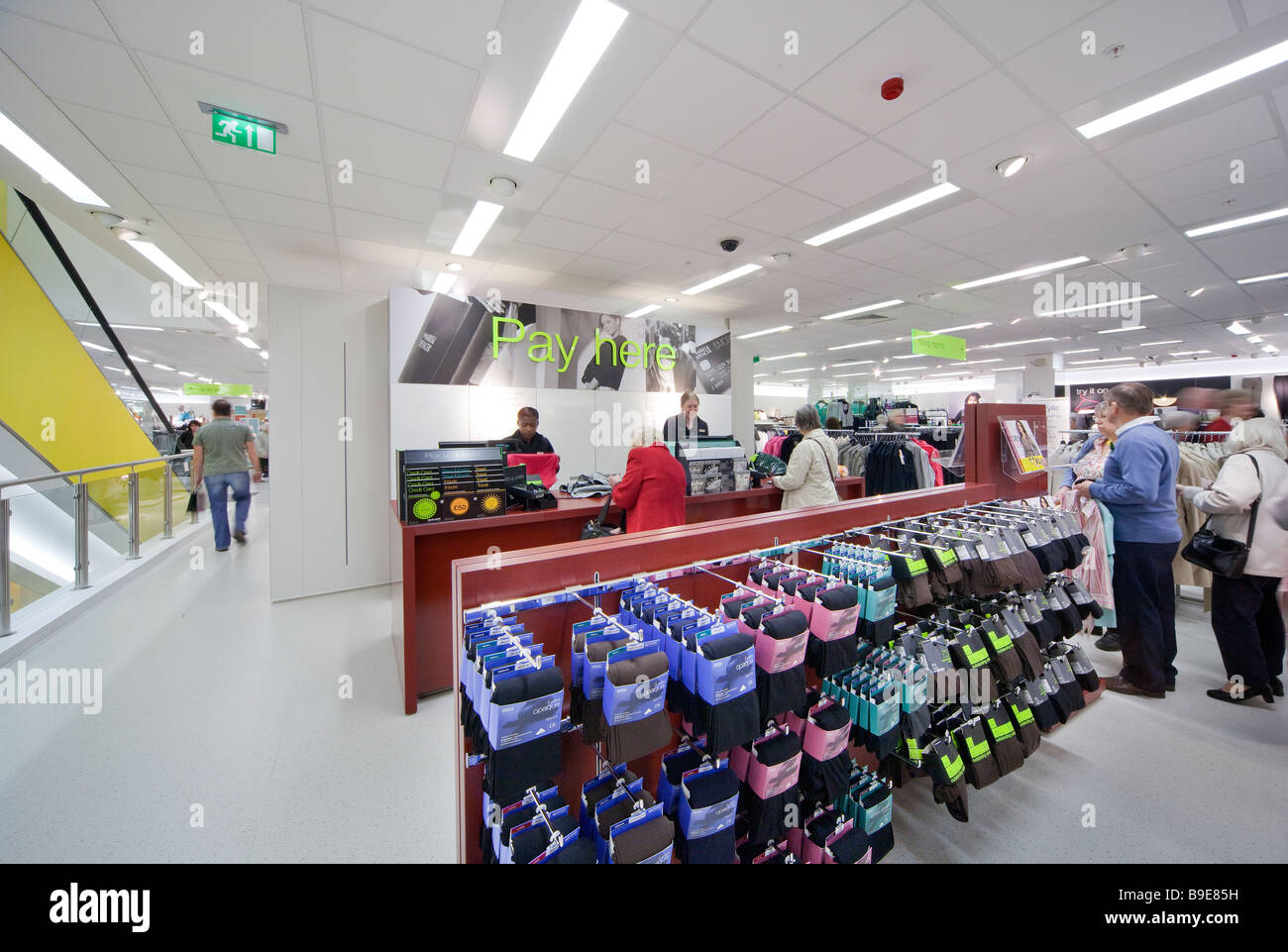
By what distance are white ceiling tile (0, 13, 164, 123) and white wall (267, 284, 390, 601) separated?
162 centimetres

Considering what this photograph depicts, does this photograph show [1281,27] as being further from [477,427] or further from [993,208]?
[477,427]

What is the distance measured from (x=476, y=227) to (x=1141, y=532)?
5491mm

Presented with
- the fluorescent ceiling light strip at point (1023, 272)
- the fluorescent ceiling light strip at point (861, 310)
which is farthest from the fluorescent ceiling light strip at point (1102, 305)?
the fluorescent ceiling light strip at point (861, 310)

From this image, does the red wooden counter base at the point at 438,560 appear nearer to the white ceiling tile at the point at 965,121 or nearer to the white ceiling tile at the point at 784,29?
the white ceiling tile at the point at 784,29

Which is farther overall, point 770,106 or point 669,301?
point 669,301

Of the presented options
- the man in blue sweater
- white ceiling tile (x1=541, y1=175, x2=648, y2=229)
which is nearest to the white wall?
white ceiling tile (x1=541, y1=175, x2=648, y2=229)

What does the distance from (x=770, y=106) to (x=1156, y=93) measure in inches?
89.6

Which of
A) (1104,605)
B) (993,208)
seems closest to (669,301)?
(993,208)

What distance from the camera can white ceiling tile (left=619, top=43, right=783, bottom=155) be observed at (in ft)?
8.57

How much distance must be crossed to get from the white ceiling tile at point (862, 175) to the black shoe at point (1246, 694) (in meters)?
3.90

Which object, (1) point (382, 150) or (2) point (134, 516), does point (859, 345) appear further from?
(2) point (134, 516)

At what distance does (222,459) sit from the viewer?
570cm

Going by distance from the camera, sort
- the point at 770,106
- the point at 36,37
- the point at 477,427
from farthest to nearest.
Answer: the point at 477,427, the point at 770,106, the point at 36,37
